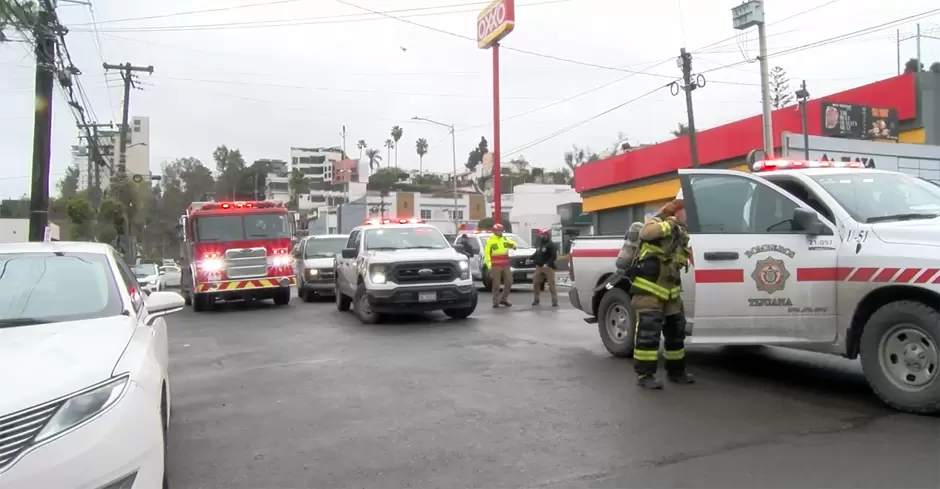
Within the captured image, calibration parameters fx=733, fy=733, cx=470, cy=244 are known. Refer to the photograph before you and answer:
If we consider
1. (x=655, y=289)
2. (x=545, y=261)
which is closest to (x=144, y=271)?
(x=545, y=261)

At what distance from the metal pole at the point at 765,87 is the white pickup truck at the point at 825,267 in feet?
49.4

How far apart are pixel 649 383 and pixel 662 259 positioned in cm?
115

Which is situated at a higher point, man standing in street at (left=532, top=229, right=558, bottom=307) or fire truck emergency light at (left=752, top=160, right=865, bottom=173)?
fire truck emergency light at (left=752, top=160, right=865, bottom=173)

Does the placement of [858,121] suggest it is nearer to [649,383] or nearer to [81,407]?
[649,383]

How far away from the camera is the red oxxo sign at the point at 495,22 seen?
112 feet

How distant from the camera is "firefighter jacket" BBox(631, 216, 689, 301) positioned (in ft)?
21.6

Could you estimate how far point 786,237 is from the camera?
647cm

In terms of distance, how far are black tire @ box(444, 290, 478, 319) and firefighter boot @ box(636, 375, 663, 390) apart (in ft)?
20.0

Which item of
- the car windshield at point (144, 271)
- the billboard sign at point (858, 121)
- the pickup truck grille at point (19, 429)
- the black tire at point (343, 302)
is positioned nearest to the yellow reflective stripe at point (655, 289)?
the pickup truck grille at point (19, 429)

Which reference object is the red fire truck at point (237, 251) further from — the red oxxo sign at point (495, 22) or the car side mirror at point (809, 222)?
the red oxxo sign at point (495, 22)

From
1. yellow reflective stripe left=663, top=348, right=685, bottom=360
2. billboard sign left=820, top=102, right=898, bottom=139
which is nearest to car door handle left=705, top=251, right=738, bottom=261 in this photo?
yellow reflective stripe left=663, top=348, right=685, bottom=360

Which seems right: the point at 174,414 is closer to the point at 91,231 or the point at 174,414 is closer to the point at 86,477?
the point at 86,477

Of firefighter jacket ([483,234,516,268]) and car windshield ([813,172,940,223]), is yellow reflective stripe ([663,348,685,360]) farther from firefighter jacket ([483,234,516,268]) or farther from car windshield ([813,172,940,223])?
firefighter jacket ([483,234,516,268])

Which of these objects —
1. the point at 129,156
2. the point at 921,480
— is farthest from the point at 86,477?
the point at 129,156
